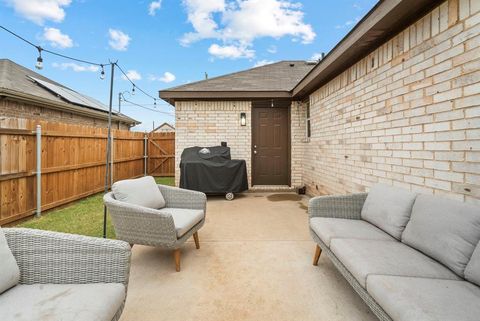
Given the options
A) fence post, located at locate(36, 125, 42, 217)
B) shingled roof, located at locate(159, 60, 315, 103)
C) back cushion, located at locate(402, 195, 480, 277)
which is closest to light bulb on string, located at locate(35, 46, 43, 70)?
fence post, located at locate(36, 125, 42, 217)

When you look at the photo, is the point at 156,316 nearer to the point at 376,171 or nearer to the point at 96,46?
the point at 376,171

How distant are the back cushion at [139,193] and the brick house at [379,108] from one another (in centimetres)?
293

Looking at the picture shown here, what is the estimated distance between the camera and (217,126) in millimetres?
6570

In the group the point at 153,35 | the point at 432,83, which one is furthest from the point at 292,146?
the point at 153,35

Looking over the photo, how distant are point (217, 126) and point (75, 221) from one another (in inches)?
155

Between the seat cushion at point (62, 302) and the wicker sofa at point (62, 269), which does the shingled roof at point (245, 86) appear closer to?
the wicker sofa at point (62, 269)

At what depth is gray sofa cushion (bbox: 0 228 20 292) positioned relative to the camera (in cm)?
119

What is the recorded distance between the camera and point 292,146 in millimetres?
6582

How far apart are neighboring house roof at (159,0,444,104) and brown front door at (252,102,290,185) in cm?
62

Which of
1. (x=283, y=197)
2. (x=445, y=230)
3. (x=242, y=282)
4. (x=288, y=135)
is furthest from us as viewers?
(x=288, y=135)

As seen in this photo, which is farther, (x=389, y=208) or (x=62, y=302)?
(x=389, y=208)

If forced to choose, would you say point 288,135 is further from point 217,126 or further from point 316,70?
point 316,70

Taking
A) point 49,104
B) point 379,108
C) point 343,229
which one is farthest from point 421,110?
point 49,104

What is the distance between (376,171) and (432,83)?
128 centimetres
